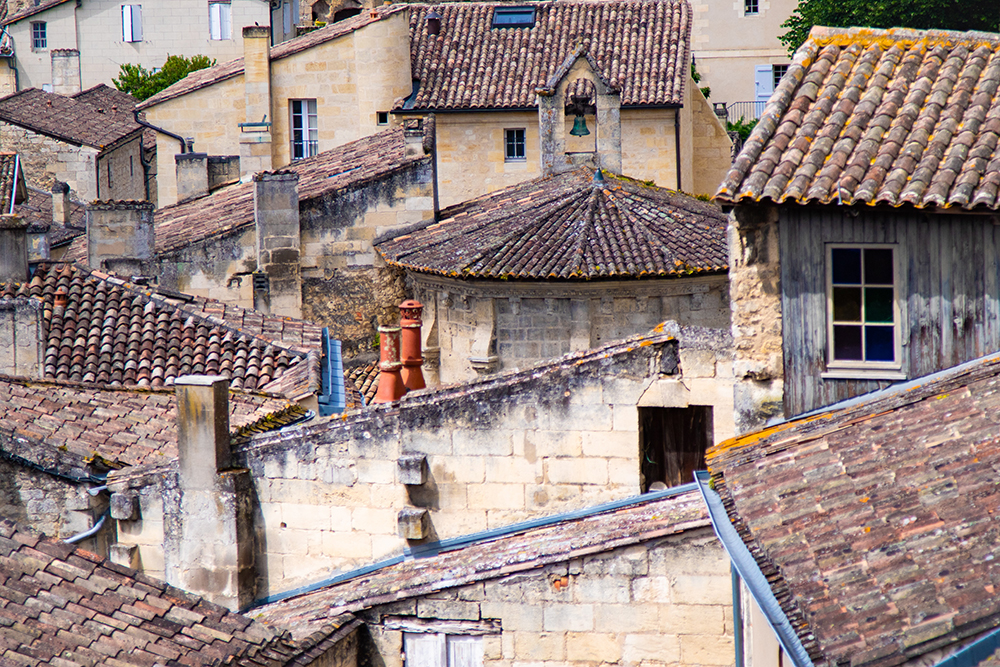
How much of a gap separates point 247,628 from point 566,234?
12283 millimetres

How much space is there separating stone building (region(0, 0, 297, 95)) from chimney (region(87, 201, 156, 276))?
30176 mm

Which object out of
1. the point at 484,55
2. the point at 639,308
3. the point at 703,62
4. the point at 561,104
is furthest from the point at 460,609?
the point at 703,62

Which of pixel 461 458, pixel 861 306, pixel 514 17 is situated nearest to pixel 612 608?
pixel 461 458

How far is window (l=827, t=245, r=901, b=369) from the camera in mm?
10703

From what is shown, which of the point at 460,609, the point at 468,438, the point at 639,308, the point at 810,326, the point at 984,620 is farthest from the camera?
the point at 639,308

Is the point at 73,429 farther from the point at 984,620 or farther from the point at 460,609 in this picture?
the point at 984,620

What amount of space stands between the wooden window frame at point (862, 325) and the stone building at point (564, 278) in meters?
9.90

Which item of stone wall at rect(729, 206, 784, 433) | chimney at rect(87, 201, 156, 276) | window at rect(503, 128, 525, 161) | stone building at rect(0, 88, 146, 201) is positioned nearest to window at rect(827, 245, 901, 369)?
stone wall at rect(729, 206, 784, 433)

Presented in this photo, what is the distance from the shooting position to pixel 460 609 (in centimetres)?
1223

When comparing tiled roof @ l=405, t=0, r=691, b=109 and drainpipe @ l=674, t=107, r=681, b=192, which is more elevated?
tiled roof @ l=405, t=0, r=691, b=109

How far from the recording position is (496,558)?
1256 cm

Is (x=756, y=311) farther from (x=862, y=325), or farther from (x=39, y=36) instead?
(x=39, y=36)

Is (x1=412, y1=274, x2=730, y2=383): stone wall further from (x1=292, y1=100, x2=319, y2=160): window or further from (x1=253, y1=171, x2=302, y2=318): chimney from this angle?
(x1=292, y1=100, x2=319, y2=160): window

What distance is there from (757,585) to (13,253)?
50.3 ft
